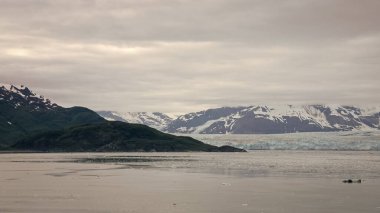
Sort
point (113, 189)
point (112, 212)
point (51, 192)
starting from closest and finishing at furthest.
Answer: point (112, 212), point (51, 192), point (113, 189)

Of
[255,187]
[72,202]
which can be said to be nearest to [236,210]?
[72,202]

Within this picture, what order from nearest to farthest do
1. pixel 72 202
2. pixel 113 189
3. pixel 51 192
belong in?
pixel 72 202 → pixel 51 192 → pixel 113 189

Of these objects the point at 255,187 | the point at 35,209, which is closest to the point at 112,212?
the point at 35,209

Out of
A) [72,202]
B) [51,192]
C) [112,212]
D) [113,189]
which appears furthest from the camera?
[113,189]

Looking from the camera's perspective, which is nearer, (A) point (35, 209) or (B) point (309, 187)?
(A) point (35, 209)

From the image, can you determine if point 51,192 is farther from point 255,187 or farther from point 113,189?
point 255,187

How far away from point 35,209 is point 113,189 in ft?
59.7

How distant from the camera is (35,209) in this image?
4366 cm

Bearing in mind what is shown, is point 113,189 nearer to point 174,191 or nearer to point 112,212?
point 174,191

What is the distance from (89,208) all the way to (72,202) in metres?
4.59

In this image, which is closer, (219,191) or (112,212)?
(112,212)

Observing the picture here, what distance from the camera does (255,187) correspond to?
63.6 meters

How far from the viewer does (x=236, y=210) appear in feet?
143

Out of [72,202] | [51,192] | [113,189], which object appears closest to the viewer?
[72,202]
